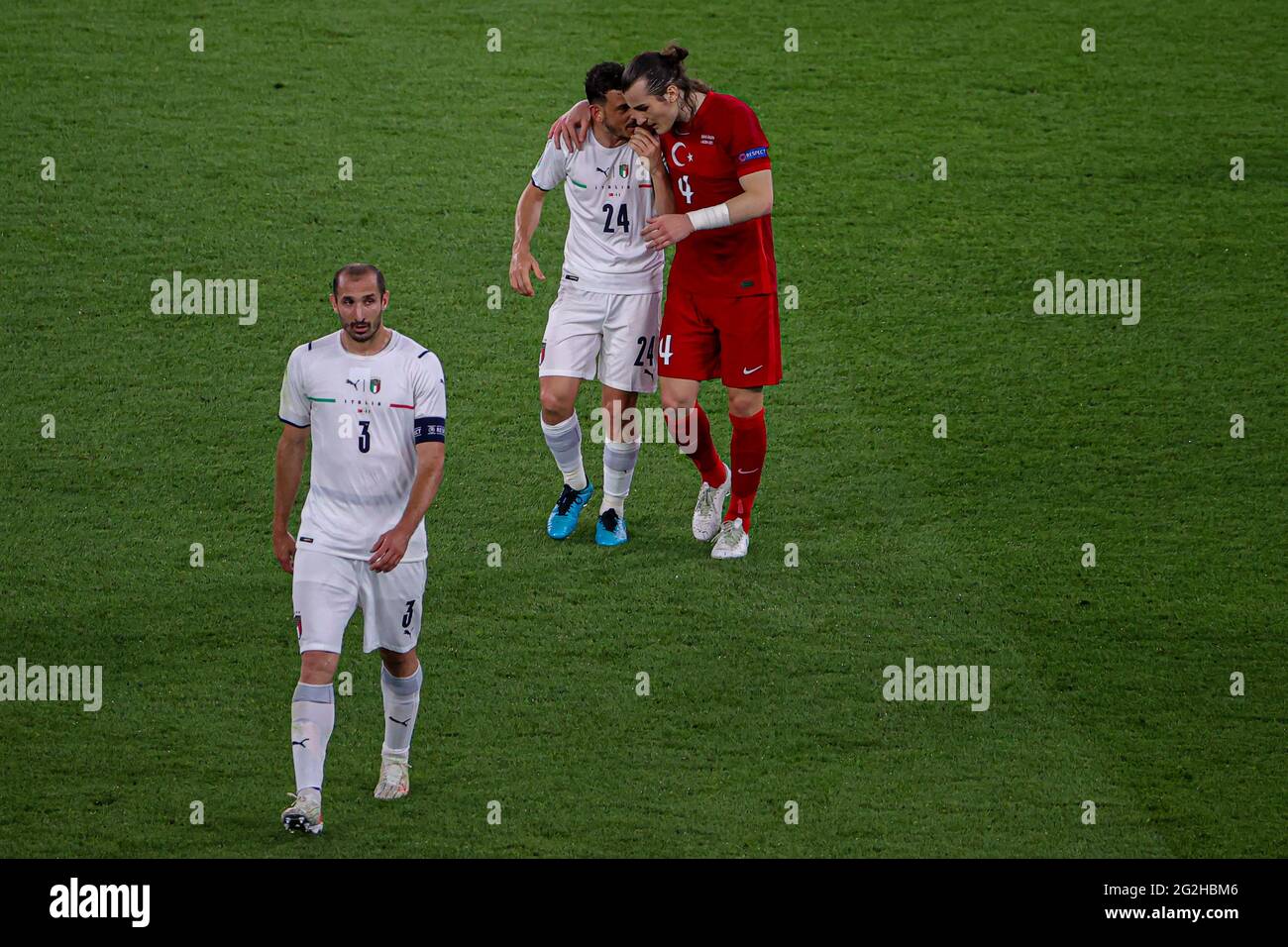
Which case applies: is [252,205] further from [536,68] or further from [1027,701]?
[1027,701]

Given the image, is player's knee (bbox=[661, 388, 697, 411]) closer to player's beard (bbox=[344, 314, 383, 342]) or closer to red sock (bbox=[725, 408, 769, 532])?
red sock (bbox=[725, 408, 769, 532])

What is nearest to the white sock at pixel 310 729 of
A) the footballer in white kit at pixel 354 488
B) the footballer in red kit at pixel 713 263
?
the footballer in white kit at pixel 354 488

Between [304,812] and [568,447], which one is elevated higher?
[568,447]

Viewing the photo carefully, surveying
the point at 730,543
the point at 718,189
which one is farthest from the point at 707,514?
the point at 718,189

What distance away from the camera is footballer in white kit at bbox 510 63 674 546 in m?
7.52

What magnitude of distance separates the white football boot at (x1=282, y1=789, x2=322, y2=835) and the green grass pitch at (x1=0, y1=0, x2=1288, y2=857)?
0.14 m

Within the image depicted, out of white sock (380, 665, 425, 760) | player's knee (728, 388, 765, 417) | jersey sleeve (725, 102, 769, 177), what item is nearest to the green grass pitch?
white sock (380, 665, 425, 760)

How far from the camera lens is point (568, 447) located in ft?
25.9

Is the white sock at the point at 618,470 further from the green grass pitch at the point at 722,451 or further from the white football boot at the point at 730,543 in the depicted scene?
the white football boot at the point at 730,543

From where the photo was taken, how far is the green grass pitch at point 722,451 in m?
6.18

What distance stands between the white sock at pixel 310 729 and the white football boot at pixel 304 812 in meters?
0.02

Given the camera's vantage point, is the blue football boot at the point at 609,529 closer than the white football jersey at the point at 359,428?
No

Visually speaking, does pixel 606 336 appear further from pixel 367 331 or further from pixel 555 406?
pixel 367 331

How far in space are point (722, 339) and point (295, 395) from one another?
2.24 m
